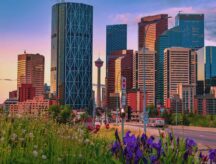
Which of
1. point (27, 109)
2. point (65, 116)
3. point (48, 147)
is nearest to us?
point (48, 147)

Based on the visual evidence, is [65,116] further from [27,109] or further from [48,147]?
[48,147]

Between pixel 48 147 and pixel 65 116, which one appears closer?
pixel 48 147

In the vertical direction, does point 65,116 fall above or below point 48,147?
below

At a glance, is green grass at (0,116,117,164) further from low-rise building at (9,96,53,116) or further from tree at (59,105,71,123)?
tree at (59,105,71,123)

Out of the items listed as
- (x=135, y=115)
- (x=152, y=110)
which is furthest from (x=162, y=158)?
(x=135, y=115)

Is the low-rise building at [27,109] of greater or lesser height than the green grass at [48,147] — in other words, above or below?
above

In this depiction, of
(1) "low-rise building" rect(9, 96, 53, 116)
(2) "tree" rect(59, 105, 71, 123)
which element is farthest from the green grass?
(2) "tree" rect(59, 105, 71, 123)

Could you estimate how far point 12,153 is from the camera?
8000 millimetres

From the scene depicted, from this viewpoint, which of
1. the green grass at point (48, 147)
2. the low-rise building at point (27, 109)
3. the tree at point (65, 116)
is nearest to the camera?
the green grass at point (48, 147)

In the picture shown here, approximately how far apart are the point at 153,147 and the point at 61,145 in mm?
2703

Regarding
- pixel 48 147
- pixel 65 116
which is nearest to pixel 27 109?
pixel 48 147

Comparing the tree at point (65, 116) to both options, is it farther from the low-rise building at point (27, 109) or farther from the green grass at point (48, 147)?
the green grass at point (48, 147)

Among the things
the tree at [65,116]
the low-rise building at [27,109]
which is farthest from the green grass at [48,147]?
the tree at [65,116]

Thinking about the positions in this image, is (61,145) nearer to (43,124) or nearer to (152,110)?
(43,124)
